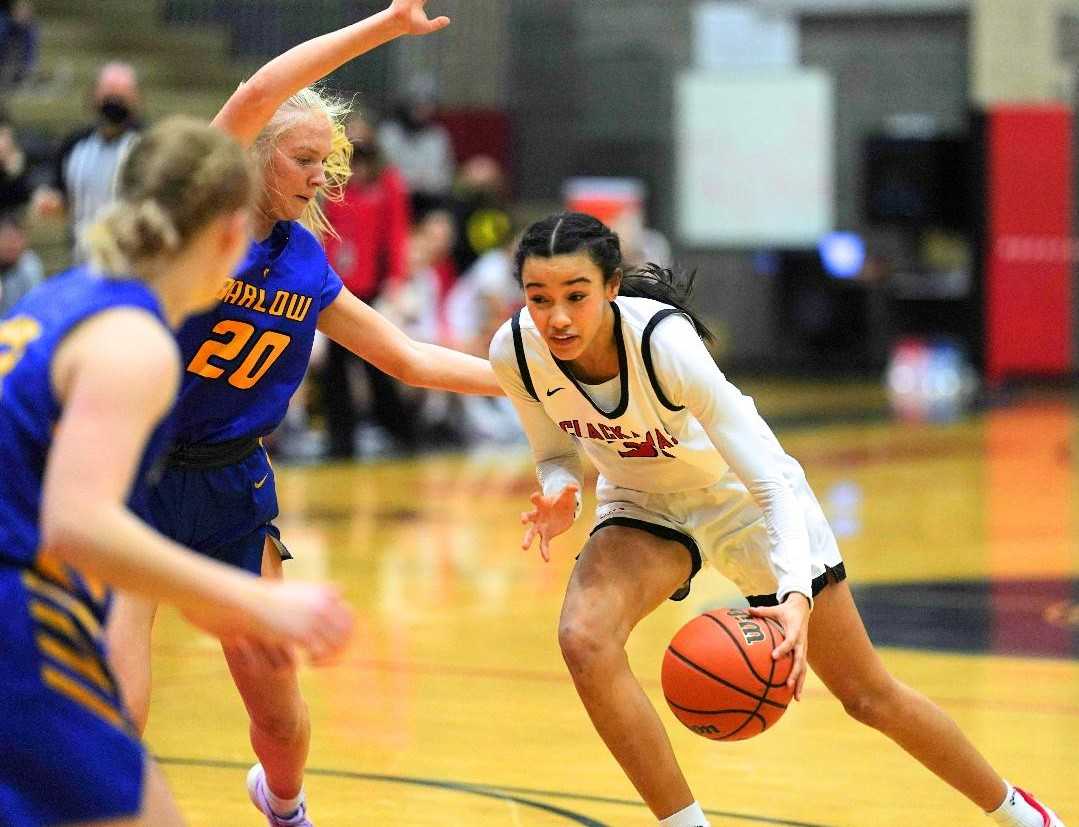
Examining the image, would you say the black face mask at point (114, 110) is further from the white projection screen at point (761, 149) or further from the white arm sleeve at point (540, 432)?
the white projection screen at point (761, 149)

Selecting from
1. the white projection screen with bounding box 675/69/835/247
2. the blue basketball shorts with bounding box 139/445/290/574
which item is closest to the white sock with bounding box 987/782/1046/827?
the blue basketball shorts with bounding box 139/445/290/574

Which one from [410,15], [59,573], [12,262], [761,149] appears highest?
[410,15]

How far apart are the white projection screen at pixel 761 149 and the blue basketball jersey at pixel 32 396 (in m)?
19.8

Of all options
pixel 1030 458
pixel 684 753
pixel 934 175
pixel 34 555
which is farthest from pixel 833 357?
pixel 34 555

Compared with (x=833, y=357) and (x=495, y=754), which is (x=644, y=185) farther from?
(x=495, y=754)

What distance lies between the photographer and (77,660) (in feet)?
9.46

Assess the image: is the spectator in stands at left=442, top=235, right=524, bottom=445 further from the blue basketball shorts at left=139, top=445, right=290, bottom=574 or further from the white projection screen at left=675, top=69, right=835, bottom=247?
the blue basketball shorts at left=139, top=445, right=290, bottom=574

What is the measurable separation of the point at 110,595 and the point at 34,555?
22cm

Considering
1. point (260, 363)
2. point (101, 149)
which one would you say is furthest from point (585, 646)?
point (101, 149)

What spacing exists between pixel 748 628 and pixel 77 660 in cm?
195

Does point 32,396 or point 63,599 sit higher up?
point 32,396

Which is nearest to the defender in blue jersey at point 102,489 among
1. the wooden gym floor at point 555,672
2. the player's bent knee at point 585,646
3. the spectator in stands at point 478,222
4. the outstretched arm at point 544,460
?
the player's bent knee at point 585,646

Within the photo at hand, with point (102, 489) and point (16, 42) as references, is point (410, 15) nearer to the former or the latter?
point (102, 489)

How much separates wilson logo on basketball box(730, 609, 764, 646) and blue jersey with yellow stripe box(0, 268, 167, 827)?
1822 millimetres
